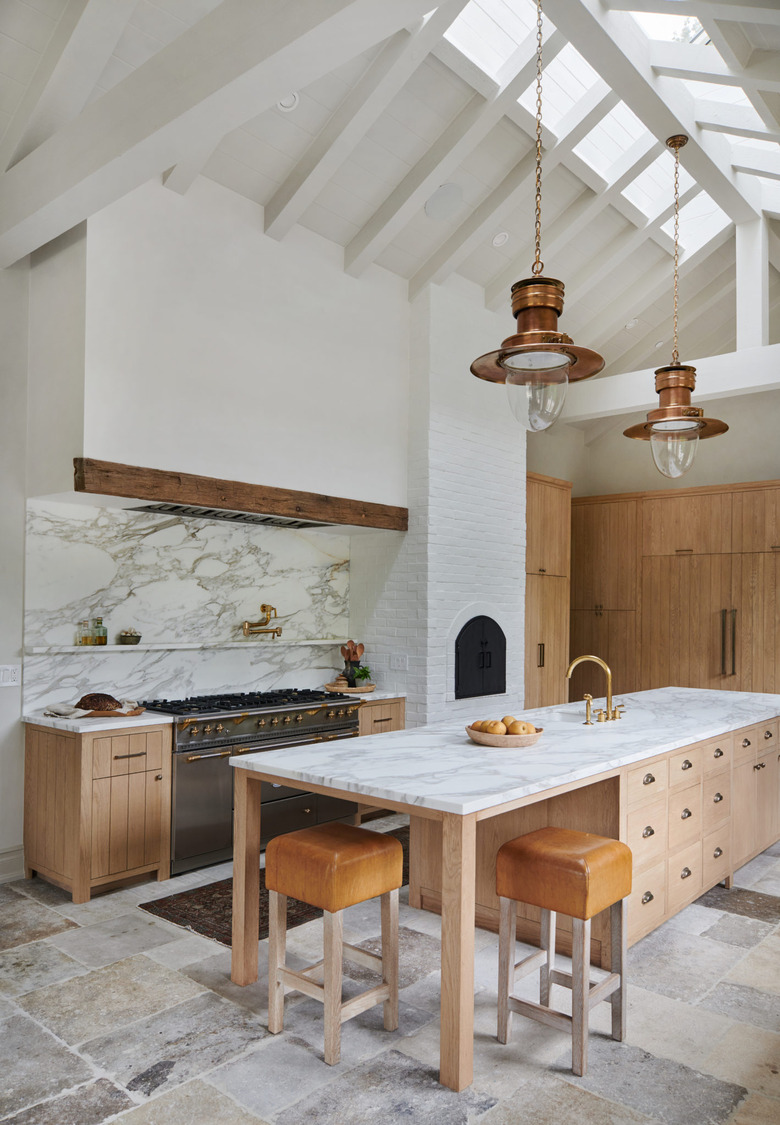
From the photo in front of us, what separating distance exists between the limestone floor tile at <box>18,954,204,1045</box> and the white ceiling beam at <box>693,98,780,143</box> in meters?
5.51

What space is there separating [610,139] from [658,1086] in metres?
5.94

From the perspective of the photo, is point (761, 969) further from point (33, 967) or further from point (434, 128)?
point (434, 128)

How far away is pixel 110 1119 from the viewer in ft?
7.66

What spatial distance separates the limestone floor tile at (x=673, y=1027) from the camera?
2.73 metres

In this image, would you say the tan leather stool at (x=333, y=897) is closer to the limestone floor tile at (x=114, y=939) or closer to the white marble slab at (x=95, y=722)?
the limestone floor tile at (x=114, y=939)

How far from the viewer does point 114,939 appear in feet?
11.9

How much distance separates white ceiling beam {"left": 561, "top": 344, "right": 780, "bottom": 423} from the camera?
621 centimetres

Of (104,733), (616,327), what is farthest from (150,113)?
(616,327)

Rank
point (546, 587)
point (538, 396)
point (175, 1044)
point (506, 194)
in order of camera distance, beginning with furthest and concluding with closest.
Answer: point (546, 587) → point (506, 194) → point (538, 396) → point (175, 1044)

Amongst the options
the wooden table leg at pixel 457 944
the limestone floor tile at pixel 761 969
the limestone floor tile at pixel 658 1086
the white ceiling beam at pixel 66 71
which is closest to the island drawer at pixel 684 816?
the limestone floor tile at pixel 761 969

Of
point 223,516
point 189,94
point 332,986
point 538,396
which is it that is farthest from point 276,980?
point 189,94

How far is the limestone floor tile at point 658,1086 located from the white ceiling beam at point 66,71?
15.3 feet

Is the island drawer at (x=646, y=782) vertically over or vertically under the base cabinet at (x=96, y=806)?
over

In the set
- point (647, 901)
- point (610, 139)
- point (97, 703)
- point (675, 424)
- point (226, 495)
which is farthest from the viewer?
point (610, 139)
